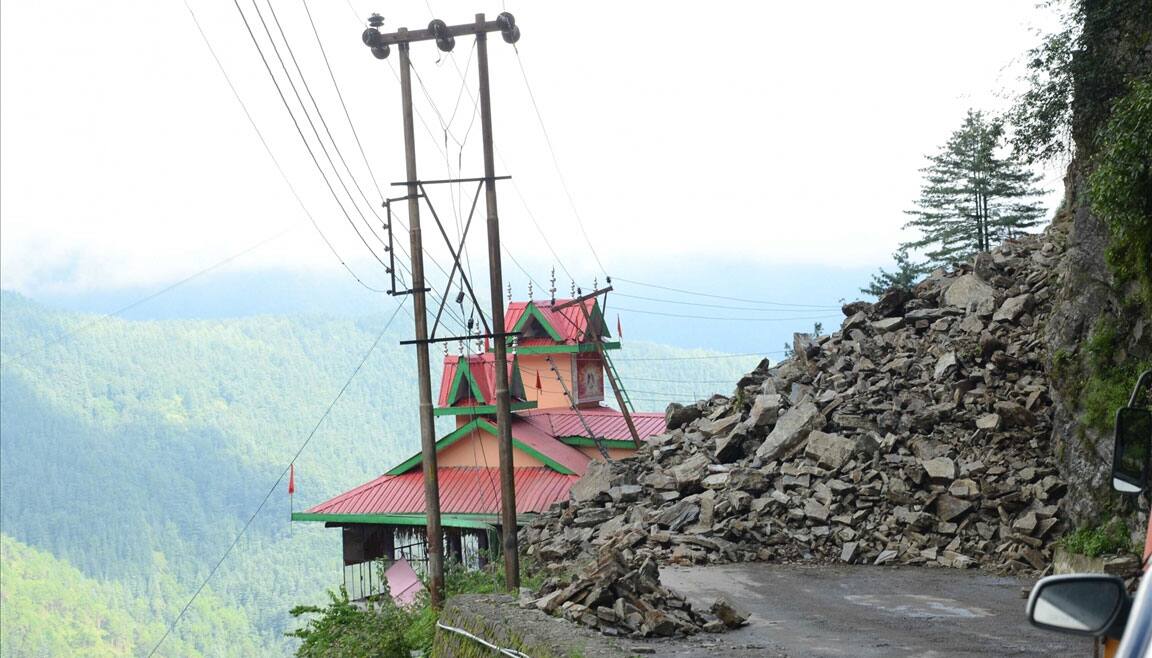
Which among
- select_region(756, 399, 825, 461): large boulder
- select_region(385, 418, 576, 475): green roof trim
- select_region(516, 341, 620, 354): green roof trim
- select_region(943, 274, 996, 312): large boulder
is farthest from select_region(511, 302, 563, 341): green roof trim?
select_region(943, 274, 996, 312): large boulder

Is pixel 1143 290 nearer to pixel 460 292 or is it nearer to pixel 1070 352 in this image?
pixel 1070 352

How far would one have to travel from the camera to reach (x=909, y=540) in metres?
19.0

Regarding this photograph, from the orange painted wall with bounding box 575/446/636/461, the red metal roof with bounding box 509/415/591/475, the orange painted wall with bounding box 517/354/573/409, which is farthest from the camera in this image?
the orange painted wall with bounding box 517/354/573/409

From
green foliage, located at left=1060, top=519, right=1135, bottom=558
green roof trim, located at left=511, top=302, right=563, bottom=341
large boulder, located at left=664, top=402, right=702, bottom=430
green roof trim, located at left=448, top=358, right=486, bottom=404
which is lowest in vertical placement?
green foliage, located at left=1060, top=519, right=1135, bottom=558

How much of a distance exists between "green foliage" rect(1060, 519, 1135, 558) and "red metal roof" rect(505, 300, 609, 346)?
1842cm

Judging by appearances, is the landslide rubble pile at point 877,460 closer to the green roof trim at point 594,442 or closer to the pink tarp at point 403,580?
the green roof trim at point 594,442

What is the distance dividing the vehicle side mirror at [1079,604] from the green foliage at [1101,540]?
1400cm

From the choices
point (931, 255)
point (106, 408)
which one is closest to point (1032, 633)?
point (931, 255)

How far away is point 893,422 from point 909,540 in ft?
10.1

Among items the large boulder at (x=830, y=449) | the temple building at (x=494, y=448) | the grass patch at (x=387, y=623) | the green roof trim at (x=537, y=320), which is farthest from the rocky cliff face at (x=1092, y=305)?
the green roof trim at (x=537, y=320)

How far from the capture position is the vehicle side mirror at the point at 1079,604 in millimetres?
3283

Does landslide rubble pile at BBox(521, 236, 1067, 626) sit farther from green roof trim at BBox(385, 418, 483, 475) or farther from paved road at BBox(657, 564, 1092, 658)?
green roof trim at BBox(385, 418, 483, 475)

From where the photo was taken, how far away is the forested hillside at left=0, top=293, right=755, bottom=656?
113125mm

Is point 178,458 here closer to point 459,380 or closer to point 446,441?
point 459,380
